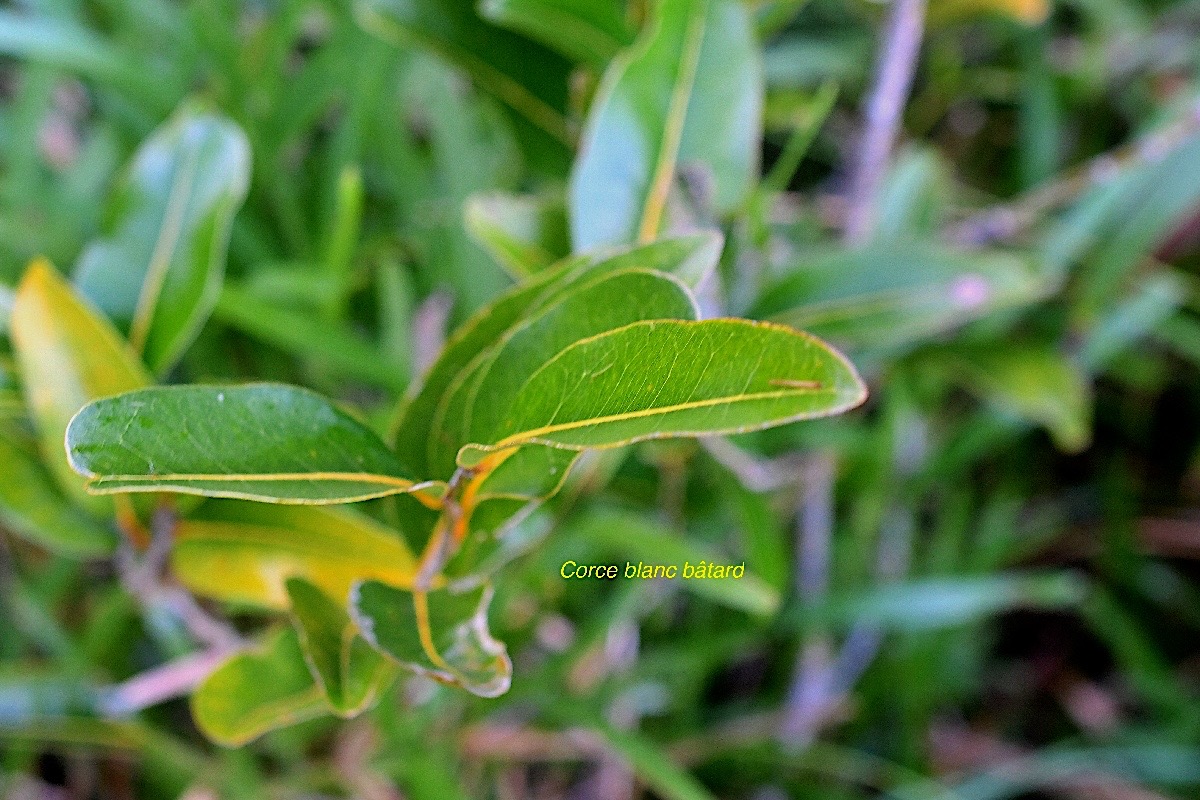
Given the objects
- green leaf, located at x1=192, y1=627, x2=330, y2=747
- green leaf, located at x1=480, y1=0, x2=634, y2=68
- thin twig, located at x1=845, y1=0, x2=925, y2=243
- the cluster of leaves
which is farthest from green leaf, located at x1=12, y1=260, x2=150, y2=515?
thin twig, located at x1=845, y1=0, x2=925, y2=243

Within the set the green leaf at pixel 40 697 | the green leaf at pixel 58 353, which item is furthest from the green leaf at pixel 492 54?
the green leaf at pixel 40 697

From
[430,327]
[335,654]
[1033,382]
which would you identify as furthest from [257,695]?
[1033,382]

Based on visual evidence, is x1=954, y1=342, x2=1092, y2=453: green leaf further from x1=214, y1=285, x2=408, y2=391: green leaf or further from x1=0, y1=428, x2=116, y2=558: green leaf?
x1=0, y1=428, x2=116, y2=558: green leaf

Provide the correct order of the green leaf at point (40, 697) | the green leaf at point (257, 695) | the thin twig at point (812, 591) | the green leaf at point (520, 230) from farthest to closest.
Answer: the thin twig at point (812, 591)
the green leaf at point (40, 697)
the green leaf at point (520, 230)
the green leaf at point (257, 695)

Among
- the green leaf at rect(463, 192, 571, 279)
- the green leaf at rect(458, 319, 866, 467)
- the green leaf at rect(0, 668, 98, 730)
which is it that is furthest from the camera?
the green leaf at rect(0, 668, 98, 730)

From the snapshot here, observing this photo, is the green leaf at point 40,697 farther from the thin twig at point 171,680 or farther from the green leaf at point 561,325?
the green leaf at point 561,325

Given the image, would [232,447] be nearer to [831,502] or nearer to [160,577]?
[160,577]
